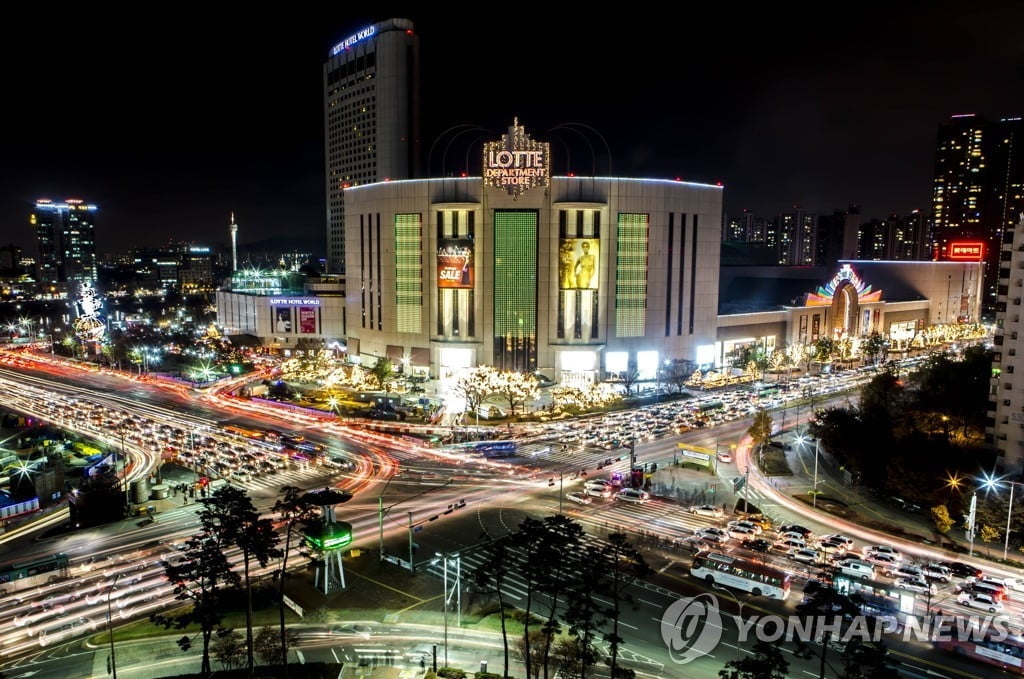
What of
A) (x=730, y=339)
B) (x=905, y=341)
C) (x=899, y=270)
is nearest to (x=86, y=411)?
(x=730, y=339)

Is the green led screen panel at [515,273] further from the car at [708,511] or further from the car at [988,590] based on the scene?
the car at [988,590]

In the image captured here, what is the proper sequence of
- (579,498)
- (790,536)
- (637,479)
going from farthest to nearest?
(637,479)
(579,498)
(790,536)

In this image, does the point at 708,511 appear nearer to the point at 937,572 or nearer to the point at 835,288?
the point at 937,572

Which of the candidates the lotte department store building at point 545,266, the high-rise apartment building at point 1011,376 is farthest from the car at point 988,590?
the lotte department store building at point 545,266

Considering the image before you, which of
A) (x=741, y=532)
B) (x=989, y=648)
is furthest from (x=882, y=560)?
(x=989, y=648)

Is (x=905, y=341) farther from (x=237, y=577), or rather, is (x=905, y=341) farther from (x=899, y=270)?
(x=237, y=577)

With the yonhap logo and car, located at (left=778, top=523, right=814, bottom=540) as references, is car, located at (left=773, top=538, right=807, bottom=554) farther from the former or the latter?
the yonhap logo
